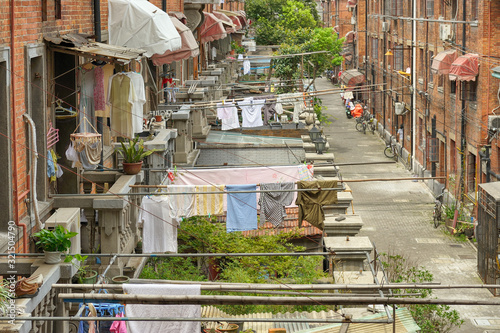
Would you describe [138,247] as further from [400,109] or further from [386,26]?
[386,26]

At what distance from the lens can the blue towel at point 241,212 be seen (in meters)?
19.0

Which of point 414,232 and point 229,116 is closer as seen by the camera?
point 414,232

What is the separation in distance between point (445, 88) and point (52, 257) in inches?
1142

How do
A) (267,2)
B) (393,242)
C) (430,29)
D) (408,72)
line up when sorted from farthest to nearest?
(267,2), (408,72), (430,29), (393,242)

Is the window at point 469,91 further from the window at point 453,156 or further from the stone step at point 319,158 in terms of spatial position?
the stone step at point 319,158

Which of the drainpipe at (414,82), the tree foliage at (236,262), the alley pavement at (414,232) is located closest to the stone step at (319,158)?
the tree foliage at (236,262)

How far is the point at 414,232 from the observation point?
32875 mm

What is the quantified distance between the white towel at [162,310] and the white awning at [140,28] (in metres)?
7.90

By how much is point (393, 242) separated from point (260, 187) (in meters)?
13.6

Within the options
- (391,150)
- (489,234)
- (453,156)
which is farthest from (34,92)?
(391,150)

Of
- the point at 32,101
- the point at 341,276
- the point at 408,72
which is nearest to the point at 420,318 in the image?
the point at 341,276

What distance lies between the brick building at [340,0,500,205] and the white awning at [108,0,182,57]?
15.5 metres

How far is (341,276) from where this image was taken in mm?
15188

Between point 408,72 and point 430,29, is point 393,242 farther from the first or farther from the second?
point 408,72
